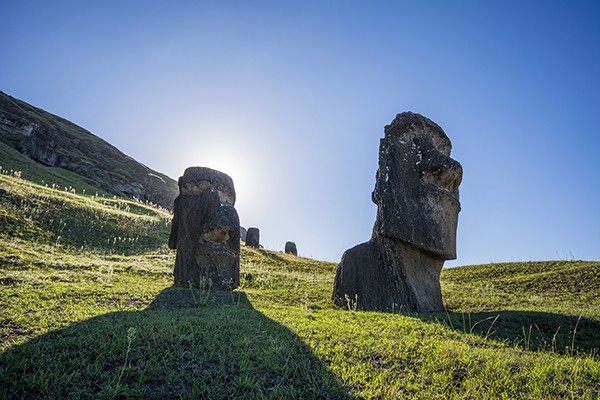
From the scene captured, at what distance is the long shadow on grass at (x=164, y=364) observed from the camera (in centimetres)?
298

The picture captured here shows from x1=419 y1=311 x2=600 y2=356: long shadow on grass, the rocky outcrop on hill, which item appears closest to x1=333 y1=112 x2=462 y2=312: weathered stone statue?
x1=419 y1=311 x2=600 y2=356: long shadow on grass

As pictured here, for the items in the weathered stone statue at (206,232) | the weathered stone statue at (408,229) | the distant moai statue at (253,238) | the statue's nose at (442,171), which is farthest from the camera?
the distant moai statue at (253,238)

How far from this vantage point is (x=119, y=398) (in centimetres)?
289

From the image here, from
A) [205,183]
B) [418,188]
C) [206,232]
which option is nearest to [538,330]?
[418,188]

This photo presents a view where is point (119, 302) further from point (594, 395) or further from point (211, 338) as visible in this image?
point (594, 395)

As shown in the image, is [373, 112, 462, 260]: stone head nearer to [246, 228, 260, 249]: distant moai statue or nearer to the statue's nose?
the statue's nose

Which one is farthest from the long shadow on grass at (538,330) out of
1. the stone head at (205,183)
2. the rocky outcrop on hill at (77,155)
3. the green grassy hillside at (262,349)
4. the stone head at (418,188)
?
the rocky outcrop on hill at (77,155)

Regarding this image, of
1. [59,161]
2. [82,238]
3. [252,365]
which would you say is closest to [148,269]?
[82,238]

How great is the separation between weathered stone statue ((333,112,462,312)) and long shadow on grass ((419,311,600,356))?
59.4 inches

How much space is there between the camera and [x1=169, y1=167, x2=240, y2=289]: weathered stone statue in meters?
10.9

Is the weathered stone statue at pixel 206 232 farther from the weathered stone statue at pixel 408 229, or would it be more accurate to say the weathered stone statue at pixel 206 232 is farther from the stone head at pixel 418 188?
the stone head at pixel 418 188

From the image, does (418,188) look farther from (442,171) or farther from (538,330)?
(538,330)

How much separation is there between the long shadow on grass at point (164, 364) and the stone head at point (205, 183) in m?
7.38

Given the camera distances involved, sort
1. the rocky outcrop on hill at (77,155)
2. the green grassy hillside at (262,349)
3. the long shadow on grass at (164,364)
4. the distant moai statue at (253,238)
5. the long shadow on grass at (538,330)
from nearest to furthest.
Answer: the long shadow on grass at (164,364)
the green grassy hillside at (262,349)
the long shadow on grass at (538,330)
the distant moai statue at (253,238)
the rocky outcrop on hill at (77,155)
